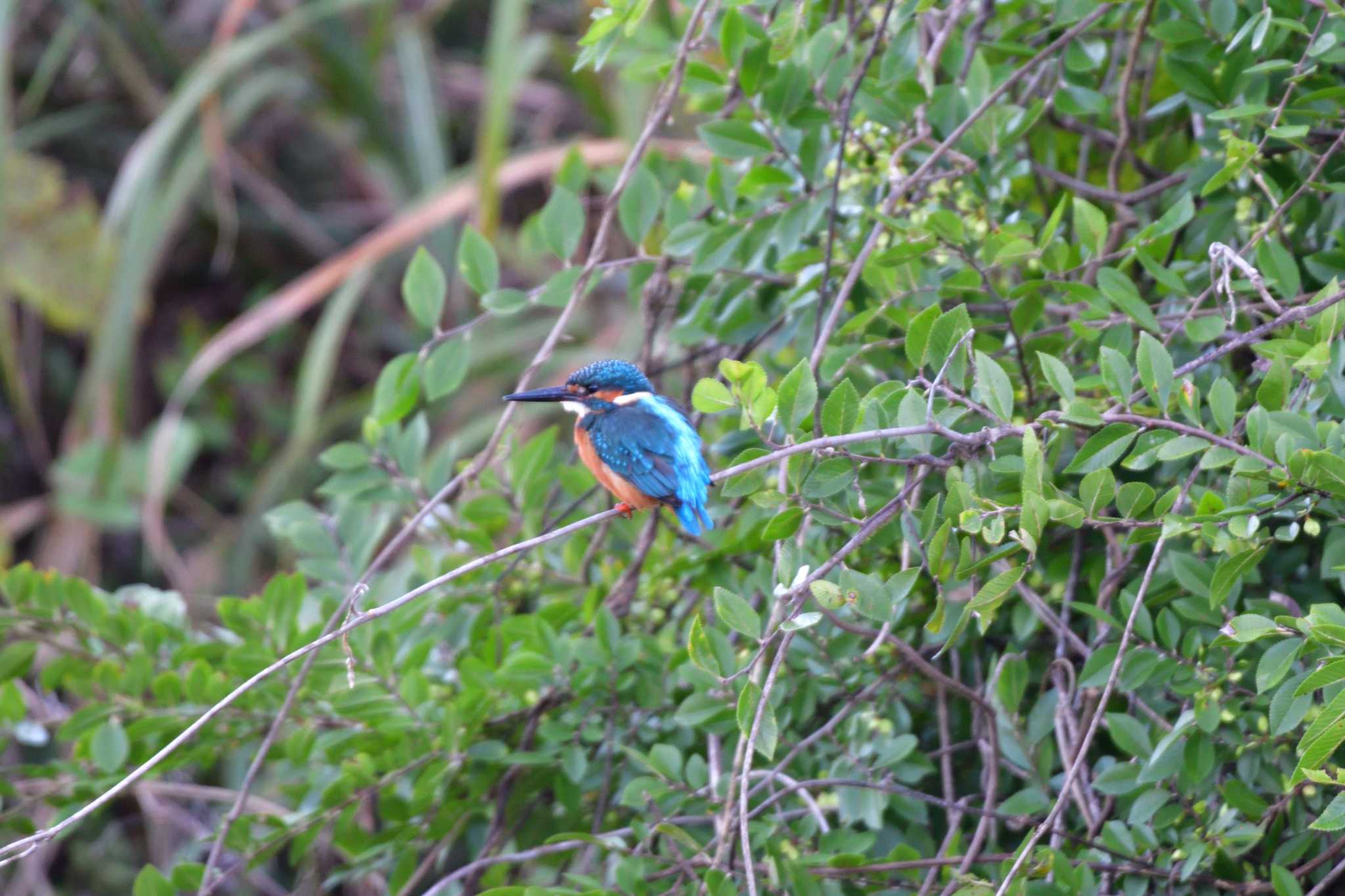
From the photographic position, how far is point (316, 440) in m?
4.96

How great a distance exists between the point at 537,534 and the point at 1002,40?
121cm

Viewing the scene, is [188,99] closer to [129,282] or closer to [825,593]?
[129,282]

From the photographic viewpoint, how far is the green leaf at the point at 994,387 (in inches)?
65.4

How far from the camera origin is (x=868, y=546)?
212 centimetres

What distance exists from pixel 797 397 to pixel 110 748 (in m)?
1.38

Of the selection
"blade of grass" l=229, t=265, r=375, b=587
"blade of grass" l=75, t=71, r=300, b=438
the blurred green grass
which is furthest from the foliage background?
"blade of grass" l=75, t=71, r=300, b=438

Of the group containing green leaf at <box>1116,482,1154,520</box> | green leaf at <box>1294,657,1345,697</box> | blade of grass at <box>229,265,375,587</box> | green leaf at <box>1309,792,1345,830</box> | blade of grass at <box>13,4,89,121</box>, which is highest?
blade of grass at <box>13,4,89,121</box>

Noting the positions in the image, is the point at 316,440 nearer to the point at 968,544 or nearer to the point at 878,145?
the point at 878,145

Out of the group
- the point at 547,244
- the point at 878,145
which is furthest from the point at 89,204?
the point at 878,145

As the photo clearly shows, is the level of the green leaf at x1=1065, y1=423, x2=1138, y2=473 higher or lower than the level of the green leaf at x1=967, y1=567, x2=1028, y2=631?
higher

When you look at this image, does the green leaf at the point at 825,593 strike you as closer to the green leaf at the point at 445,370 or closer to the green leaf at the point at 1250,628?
the green leaf at the point at 1250,628

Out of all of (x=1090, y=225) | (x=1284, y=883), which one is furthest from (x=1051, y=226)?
(x=1284, y=883)

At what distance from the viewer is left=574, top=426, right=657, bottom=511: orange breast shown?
2.30 metres

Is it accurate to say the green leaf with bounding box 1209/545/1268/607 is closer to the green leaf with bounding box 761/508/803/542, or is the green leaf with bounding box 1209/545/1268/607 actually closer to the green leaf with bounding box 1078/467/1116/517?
the green leaf with bounding box 1078/467/1116/517
